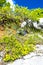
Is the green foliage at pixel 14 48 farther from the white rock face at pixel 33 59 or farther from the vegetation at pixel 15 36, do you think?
the white rock face at pixel 33 59

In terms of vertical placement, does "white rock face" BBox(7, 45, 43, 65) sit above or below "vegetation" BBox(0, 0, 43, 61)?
below

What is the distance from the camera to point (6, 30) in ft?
23.0

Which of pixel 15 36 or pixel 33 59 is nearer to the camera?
pixel 33 59

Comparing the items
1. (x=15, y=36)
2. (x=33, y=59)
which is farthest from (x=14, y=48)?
(x=15, y=36)

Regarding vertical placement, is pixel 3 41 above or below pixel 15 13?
below

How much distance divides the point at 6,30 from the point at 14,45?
1221 mm

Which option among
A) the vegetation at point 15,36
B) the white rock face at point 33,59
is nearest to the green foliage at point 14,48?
the vegetation at point 15,36

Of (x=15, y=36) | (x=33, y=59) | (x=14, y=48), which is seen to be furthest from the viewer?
(x=15, y=36)

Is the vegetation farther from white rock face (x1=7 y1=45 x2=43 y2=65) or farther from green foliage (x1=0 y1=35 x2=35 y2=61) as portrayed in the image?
white rock face (x1=7 y1=45 x2=43 y2=65)

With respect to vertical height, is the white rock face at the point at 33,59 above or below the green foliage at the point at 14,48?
below

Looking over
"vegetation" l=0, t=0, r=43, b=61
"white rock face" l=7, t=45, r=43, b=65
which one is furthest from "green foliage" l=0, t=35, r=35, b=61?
"white rock face" l=7, t=45, r=43, b=65

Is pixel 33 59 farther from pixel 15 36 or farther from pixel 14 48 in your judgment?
pixel 15 36

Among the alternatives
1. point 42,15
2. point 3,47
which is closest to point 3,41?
point 3,47

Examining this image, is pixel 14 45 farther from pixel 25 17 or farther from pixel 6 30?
pixel 25 17
